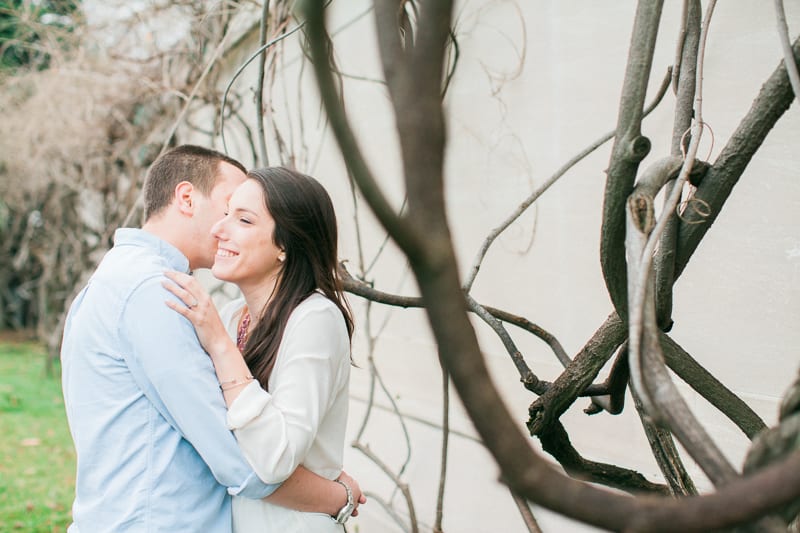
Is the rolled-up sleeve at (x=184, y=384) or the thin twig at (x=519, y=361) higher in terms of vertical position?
the thin twig at (x=519, y=361)

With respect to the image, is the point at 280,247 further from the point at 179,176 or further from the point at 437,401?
the point at 437,401

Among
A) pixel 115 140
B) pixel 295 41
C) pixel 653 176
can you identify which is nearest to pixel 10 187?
pixel 115 140

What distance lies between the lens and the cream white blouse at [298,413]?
1.78 meters

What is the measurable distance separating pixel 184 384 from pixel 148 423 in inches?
7.5

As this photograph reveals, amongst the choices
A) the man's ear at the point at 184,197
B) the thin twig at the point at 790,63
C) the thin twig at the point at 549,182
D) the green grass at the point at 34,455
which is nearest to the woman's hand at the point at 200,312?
the man's ear at the point at 184,197

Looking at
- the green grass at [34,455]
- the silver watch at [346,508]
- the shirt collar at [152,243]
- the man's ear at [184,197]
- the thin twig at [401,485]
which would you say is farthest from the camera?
the green grass at [34,455]

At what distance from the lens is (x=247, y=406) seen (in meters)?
1.79

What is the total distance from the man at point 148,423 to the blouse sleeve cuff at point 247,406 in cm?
4

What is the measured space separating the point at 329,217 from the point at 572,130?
1.51 metres

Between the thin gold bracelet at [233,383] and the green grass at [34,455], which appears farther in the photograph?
the green grass at [34,455]

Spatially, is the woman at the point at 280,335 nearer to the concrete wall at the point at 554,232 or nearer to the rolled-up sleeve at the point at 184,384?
the rolled-up sleeve at the point at 184,384

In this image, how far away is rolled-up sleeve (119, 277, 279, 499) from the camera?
1.80 metres

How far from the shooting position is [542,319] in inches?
135

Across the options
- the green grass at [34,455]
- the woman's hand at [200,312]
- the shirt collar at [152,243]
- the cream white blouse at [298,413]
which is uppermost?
the shirt collar at [152,243]
